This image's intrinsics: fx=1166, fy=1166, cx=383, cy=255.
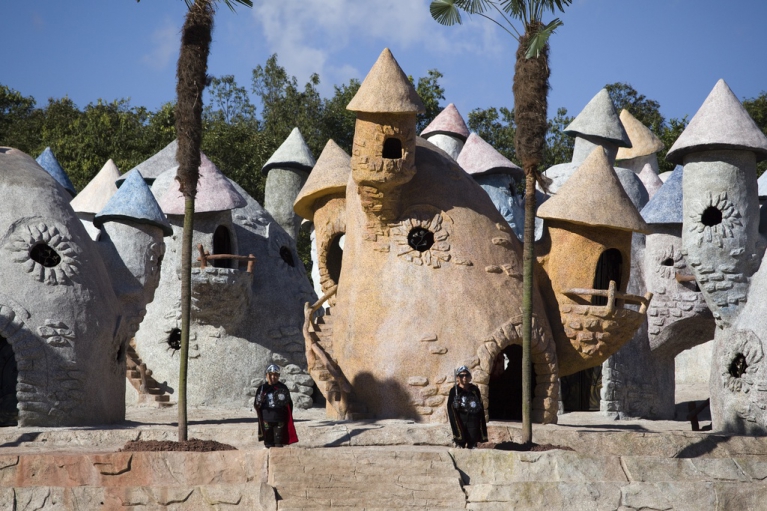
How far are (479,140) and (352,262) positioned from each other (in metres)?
9.42

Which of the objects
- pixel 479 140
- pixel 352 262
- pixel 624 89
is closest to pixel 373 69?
pixel 352 262

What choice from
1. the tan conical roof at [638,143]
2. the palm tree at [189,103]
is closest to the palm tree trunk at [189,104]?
the palm tree at [189,103]

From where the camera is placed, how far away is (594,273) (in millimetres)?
17078

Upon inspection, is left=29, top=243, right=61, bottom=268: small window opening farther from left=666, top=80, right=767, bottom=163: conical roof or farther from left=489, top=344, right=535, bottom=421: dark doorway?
left=666, top=80, right=767, bottom=163: conical roof

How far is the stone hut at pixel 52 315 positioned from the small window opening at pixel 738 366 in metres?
9.24

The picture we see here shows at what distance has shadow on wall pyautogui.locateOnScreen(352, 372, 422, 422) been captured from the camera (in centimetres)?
1578

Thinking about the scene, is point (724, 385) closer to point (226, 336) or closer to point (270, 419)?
point (270, 419)

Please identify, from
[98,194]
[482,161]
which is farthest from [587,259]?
[98,194]

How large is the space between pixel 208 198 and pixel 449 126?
8350 mm

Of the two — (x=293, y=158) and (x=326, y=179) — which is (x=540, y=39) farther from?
(x=293, y=158)

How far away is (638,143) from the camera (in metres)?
31.1

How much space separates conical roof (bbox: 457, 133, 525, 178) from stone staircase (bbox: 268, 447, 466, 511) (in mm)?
12988

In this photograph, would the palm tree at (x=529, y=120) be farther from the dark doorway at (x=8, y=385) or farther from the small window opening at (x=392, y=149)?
the dark doorway at (x=8, y=385)

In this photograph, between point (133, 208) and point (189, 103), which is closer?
point (189, 103)
